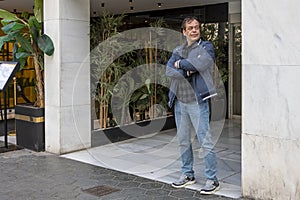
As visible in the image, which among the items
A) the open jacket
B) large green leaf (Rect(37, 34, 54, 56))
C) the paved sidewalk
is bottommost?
the paved sidewalk

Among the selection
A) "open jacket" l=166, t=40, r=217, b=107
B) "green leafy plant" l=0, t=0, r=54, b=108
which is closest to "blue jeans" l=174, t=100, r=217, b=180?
"open jacket" l=166, t=40, r=217, b=107

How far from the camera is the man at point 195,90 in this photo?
157 inches

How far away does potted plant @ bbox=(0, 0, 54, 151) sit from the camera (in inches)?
230

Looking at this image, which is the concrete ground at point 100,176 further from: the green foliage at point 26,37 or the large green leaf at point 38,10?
the large green leaf at point 38,10

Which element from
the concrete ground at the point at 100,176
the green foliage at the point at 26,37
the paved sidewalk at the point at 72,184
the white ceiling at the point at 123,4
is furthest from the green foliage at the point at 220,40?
the paved sidewalk at the point at 72,184

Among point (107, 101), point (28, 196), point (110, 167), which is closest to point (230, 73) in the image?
point (107, 101)

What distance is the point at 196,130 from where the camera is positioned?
13.3ft

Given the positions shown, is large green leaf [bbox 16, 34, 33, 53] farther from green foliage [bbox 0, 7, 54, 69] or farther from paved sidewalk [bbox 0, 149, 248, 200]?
paved sidewalk [bbox 0, 149, 248, 200]

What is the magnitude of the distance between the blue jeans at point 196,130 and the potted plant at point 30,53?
97.5 inches

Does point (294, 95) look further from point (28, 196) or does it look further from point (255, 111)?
point (28, 196)

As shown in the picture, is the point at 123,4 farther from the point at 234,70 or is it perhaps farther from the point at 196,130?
the point at 196,130

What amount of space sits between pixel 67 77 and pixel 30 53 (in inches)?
31.0

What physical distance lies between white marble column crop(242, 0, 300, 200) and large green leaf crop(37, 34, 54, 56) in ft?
9.90

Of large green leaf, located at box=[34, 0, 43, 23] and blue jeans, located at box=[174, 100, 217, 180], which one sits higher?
large green leaf, located at box=[34, 0, 43, 23]
